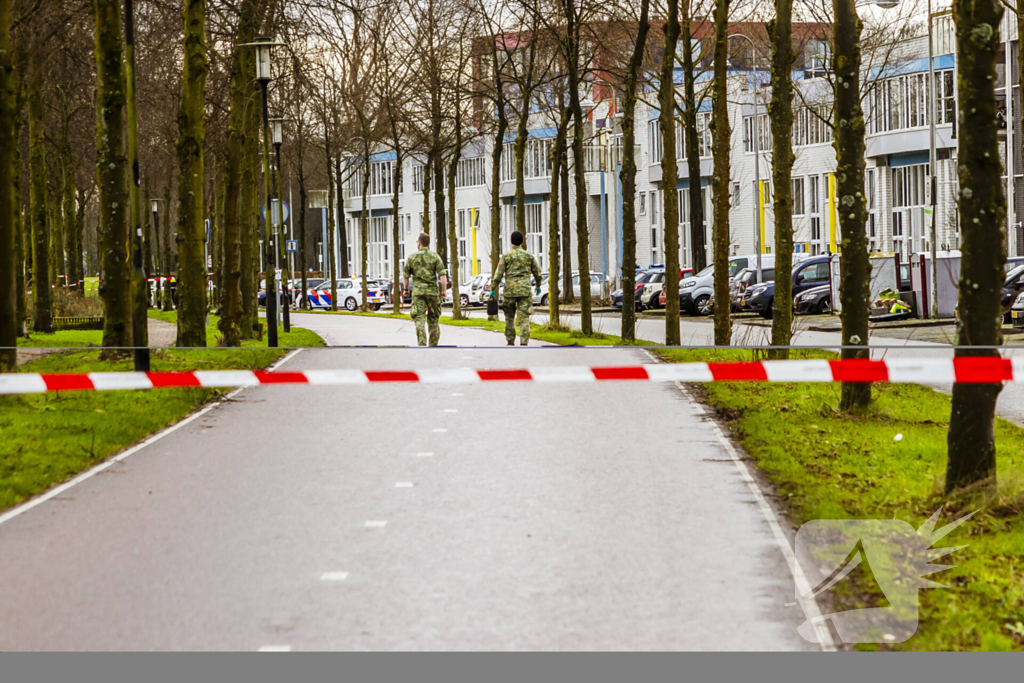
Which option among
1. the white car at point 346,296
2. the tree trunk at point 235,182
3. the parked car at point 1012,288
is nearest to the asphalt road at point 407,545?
the tree trunk at point 235,182

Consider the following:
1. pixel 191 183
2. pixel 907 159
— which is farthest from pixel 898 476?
pixel 907 159

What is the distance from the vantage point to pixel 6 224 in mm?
15773

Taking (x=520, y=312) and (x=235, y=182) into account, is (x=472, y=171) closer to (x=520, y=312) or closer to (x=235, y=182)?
(x=235, y=182)

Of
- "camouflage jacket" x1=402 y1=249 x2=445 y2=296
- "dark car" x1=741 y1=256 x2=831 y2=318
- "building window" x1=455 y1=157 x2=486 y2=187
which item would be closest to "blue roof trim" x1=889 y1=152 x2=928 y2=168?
"dark car" x1=741 y1=256 x2=831 y2=318

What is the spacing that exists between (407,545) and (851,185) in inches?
290

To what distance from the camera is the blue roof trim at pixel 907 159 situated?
6506 centimetres

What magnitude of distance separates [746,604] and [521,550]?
1633 millimetres

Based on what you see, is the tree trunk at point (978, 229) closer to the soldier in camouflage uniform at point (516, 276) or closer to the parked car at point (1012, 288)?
the soldier in camouflage uniform at point (516, 276)

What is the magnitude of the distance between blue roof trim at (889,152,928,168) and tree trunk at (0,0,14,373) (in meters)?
54.0

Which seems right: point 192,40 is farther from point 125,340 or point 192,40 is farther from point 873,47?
point 873,47

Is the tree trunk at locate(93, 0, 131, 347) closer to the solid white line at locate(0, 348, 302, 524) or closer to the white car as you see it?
the solid white line at locate(0, 348, 302, 524)

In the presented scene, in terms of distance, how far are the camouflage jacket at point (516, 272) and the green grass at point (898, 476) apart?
423 cm

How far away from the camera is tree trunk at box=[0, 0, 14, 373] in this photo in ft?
51.3

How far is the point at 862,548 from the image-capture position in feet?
26.3
